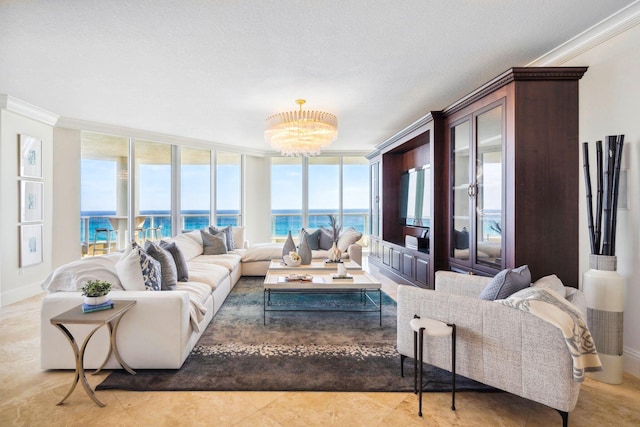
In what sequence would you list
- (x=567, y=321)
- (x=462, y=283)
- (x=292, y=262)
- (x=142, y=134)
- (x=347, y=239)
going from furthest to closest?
1. (x=142, y=134)
2. (x=347, y=239)
3. (x=292, y=262)
4. (x=462, y=283)
5. (x=567, y=321)

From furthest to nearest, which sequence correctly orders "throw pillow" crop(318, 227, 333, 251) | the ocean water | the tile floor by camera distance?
"throw pillow" crop(318, 227, 333, 251) < the ocean water < the tile floor

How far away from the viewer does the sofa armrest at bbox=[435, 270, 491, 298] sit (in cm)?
245

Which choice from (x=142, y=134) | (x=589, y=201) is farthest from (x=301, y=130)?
(x=142, y=134)

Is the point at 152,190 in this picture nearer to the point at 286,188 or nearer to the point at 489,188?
the point at 286,188

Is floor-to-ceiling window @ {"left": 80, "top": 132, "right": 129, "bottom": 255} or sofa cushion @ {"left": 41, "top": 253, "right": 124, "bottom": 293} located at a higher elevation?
floor-to-ceiling window @ {"left": 80, "top": 132, "right": 129, "bottom": 255}

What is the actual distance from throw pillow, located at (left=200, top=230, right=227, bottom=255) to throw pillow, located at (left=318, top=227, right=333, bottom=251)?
172 cm

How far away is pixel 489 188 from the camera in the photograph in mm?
3049

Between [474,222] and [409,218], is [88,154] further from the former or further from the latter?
[474,222]

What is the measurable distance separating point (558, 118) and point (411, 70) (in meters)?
1.37

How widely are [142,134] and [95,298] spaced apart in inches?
176

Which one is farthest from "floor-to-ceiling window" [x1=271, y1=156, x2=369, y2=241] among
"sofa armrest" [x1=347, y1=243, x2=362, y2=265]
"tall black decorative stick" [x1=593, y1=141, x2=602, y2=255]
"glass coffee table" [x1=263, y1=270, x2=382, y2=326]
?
"tall black decorative stick" [x1=593, y1=141, x2=602, y2=255]

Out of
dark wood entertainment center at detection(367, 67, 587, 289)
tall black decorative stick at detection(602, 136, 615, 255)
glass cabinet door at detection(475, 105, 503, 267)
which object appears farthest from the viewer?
glass cabinet door at detection(475, 105, 503, 267)

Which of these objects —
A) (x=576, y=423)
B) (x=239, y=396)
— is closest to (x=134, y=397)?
(x=239, y=396)

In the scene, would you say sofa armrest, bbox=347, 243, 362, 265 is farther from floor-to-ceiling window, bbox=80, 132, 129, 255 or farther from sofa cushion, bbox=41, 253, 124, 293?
floor-to-ceiling window, bbox=80, 132, 129, 255
